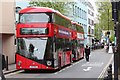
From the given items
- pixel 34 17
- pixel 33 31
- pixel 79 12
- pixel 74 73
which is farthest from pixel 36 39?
pixel 79 12

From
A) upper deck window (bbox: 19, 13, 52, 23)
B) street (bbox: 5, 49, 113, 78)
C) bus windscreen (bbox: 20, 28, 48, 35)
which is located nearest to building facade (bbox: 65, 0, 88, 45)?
street (bbox: 5, 49, 113, 78)

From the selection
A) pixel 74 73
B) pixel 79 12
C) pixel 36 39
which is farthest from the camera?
pixel 79 12

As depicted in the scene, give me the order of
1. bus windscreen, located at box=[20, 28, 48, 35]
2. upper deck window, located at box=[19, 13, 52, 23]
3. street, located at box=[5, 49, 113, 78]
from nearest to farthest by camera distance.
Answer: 1. street, located at box=[5, 49, 113, 78]
2. bus windscreen, located at box=[20, 28, 48, 35]
3. upper deck window, located at box=[19, 13, 52, 23]

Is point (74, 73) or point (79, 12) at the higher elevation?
point (79, 12)

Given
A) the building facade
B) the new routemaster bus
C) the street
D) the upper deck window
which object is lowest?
the street

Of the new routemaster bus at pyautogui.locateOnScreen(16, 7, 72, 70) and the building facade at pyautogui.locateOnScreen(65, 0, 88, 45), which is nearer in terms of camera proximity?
the new routemaster bus at pyautogui.locateOnScreen(16, 7, 72, 70)

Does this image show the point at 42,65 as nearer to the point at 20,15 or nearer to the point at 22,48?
the point at 22,48

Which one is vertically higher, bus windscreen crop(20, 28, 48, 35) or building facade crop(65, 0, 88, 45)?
building facade crop(65, 0, 88, 45)

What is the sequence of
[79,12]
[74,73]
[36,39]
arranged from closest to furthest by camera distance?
[36,39], [74,73], [79,12]

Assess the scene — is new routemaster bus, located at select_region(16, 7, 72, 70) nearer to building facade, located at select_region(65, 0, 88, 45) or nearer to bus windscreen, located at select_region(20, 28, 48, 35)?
bus windscreen, located at select_region(20, 28, 48, 35)

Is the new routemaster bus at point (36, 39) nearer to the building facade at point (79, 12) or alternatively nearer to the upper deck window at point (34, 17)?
the upper deck window at point (34, 17)

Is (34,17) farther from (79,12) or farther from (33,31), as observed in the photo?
Answer: (79,12)

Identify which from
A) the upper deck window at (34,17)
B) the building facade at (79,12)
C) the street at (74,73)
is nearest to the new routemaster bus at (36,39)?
the upper deck window at (34,17)

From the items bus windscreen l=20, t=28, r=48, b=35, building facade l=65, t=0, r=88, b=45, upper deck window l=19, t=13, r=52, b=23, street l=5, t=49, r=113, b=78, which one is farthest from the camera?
building facade l=65, t=0, r=88, b=45
